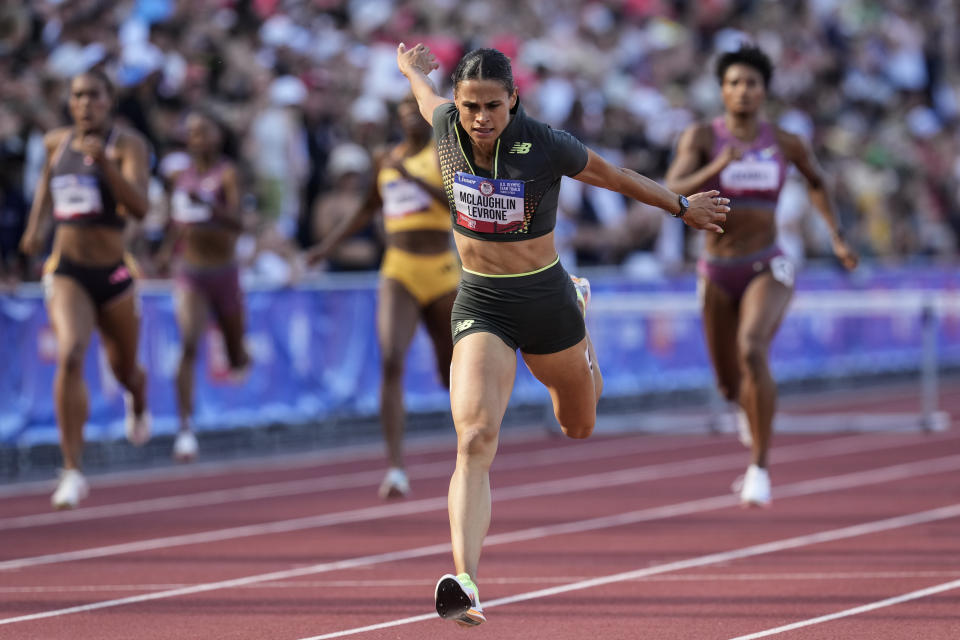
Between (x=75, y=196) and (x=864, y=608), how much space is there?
5253 mm

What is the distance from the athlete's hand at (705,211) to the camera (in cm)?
589

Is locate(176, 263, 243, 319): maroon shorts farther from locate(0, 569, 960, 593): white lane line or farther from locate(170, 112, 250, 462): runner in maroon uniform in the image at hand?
locate(0, 569, 960, 593): white lane line

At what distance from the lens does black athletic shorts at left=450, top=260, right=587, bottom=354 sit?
234 inches

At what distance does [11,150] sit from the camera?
1173 centimetres

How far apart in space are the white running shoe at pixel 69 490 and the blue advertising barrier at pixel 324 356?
2607 mm

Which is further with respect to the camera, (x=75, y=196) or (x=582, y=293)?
(x=75, y=196)

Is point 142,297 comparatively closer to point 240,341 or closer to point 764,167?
point 240,341

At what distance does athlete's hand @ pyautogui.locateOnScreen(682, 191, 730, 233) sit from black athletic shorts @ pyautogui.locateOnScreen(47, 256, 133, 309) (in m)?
4.52

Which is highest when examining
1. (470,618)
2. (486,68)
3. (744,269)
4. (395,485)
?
(486,68)

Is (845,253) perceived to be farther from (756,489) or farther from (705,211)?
(705,211)

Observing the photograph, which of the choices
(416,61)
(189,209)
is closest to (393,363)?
(189,209)

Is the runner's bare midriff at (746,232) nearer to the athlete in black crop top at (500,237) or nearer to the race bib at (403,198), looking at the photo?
the race bib at (403,198)

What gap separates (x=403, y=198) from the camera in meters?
9.92

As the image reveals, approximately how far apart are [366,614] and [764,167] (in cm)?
389
